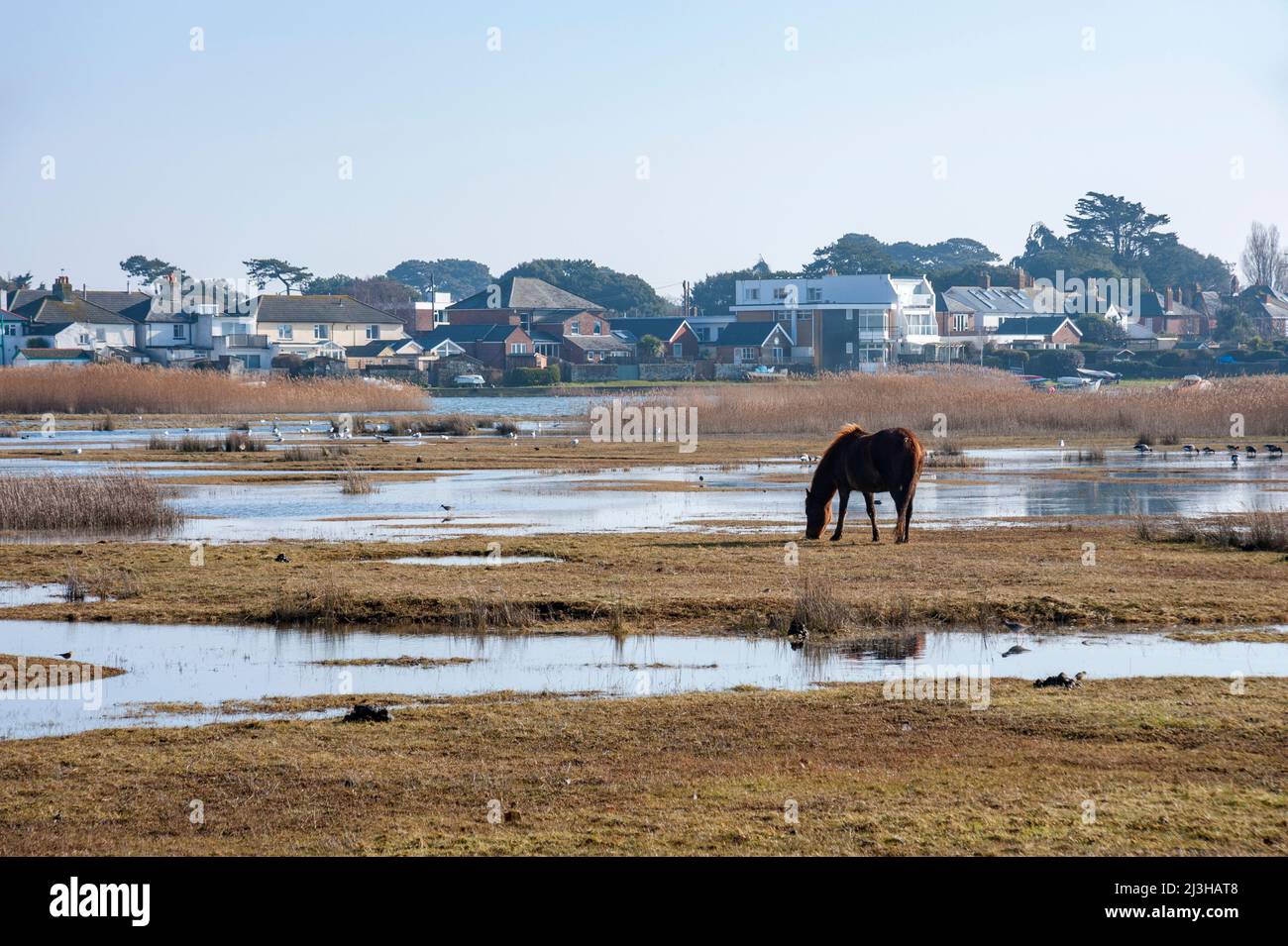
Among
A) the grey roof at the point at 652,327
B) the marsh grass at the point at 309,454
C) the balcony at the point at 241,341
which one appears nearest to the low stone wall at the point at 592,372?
the grey roof at the point at 652,327

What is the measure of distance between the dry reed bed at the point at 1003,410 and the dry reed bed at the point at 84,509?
32.7 metres

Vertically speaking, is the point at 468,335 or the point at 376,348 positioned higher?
the point at 468,335

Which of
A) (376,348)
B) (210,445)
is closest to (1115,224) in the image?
(376,348)

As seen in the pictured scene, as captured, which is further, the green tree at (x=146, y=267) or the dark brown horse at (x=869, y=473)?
the green tree at (x=146, y=267)

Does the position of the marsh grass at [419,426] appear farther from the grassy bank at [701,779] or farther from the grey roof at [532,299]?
the grey roof at [532,299]

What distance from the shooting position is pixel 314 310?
132 meters

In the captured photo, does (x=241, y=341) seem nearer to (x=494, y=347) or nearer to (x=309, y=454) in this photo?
(x=494, y=347)

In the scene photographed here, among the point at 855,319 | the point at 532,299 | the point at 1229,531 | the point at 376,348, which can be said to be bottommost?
the point at 1229,531

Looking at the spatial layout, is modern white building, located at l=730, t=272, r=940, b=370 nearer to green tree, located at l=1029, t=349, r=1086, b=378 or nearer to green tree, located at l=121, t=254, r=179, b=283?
green tree, located at l=1029, t=349, r=1086, b=378

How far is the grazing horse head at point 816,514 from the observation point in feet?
84.6

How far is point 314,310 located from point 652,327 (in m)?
30.5

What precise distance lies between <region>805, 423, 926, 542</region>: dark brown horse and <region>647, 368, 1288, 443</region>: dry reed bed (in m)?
30.7

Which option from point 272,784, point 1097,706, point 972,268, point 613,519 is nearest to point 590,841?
point 272,784
